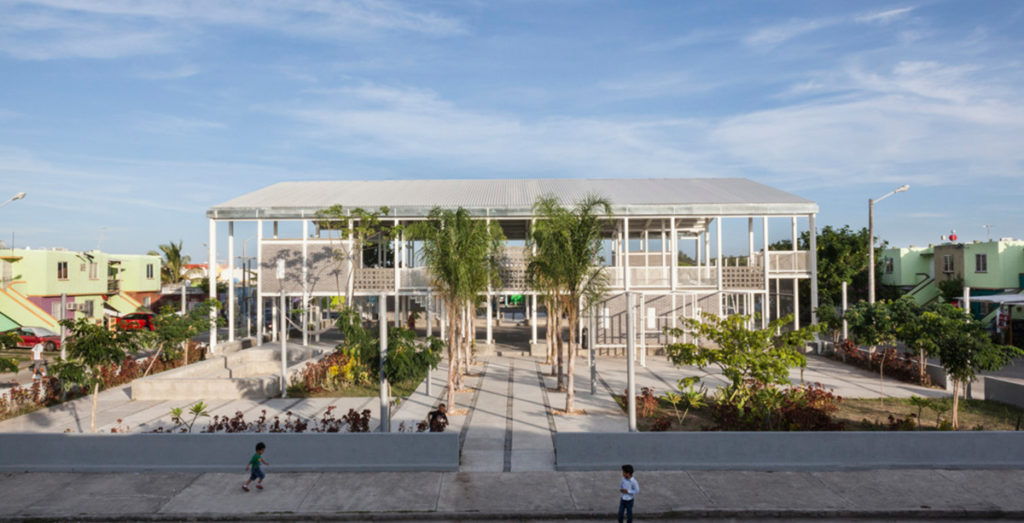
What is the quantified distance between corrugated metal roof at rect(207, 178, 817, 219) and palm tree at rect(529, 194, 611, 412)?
275 inches

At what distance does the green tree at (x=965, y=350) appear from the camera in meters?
13.5

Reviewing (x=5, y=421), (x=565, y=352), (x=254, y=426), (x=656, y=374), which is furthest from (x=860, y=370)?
(x=5, y=421)

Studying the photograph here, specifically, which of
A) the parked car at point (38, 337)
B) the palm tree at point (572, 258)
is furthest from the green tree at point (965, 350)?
the parked car at point (38, 337)

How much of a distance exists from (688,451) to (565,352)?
1634 centimetres

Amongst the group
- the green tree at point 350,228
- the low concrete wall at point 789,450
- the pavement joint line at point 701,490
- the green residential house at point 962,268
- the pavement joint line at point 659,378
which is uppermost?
the green tree at point 350,228

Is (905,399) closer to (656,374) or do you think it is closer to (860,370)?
(860,370)

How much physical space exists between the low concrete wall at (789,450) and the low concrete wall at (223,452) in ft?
8.50

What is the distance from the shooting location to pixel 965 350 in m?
13.7

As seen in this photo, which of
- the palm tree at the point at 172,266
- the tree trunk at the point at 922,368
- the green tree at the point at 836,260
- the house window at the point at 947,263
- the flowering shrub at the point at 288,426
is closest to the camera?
the flowering shrub at the point at 288,426

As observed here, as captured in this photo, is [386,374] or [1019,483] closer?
[1019,483]

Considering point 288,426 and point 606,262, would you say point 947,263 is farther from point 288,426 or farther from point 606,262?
point 288,426

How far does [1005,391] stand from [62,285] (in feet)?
158

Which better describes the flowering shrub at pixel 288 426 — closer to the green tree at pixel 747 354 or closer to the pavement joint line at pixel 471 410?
the pavement joint line at pixel 471 410

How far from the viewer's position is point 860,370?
74.0 feet
